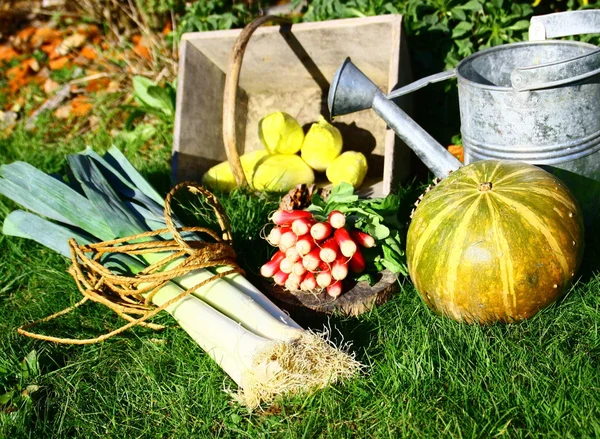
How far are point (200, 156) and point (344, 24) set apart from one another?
0.99 m

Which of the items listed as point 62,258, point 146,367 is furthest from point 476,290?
point 62,258

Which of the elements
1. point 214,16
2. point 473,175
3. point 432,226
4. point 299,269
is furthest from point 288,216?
point 214,16

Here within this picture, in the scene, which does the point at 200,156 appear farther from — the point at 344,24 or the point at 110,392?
the point at 110,392

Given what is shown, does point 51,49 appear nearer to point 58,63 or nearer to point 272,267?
point 58,63

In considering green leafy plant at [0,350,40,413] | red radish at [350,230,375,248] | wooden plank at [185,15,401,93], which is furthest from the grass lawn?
wooden plank at [185,15,401,93]

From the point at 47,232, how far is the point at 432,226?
1.44m

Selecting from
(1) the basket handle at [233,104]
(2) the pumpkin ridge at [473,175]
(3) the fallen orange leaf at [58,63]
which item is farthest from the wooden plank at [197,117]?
(3) the fallen orange leaf at [58,63]

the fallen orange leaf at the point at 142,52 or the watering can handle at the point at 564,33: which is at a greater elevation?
Answer: the watering can handle at the point at 564,33

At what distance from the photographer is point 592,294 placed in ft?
6.84

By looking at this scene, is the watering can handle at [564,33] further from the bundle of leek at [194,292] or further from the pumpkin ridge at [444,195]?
the bundle of leek at [194,292]

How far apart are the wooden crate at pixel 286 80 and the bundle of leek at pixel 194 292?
0.60 meters

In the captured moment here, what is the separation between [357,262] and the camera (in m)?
2.25

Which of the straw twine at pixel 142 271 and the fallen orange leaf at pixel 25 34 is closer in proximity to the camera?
the straw twine at pixel 142 271

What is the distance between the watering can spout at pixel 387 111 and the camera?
2.40m
